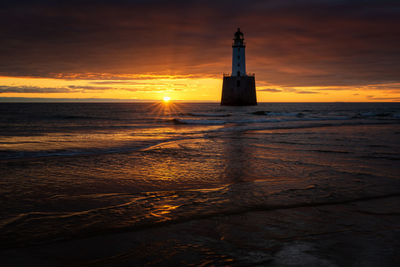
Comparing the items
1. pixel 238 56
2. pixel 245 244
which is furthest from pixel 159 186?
pixel 238 56

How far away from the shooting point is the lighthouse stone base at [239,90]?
6400 centimetres

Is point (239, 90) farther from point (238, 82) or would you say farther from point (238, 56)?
point (238, 56)

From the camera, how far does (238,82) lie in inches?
2522

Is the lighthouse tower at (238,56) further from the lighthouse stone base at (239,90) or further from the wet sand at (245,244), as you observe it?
the wet sand at (245,244)

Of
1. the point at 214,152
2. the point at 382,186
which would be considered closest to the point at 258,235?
the point at 382,186

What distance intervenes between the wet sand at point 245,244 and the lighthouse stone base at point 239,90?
202ft

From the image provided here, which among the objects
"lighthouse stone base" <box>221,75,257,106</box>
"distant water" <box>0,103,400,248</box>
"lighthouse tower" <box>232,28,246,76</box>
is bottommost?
"distant water" <box>0,103,400,248</box>

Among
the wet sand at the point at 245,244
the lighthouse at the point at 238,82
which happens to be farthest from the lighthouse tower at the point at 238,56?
the wet sand at the point at 245,244

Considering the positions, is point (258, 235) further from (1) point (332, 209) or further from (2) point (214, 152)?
(2) point (214, 152)

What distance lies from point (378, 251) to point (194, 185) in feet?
10.6

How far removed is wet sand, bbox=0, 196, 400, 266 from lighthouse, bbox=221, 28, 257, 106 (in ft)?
201

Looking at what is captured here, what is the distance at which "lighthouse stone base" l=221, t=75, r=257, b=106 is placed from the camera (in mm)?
64000

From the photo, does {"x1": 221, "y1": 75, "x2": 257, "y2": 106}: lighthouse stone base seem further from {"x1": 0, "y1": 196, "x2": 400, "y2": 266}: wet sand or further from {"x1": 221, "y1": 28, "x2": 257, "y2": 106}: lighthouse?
{"x1": 0, "y1": 196, "x2": 400, "y2": 266}: wet sand

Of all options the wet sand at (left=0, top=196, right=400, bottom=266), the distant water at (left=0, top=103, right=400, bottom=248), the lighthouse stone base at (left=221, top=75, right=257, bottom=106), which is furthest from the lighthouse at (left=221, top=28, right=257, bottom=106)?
the wet sand at (left=0, top=196, right=400, bottom=266)
